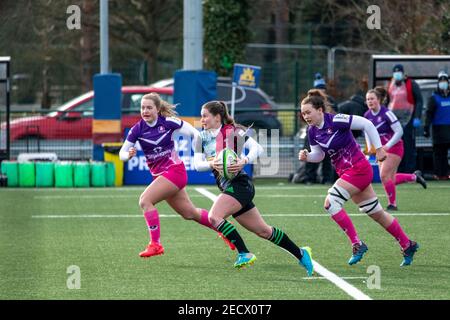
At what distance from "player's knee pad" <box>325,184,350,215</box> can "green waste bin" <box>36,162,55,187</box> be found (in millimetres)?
10386

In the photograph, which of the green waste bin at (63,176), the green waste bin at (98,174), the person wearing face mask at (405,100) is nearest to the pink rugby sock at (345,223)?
the person wearing face mask at (405,100)

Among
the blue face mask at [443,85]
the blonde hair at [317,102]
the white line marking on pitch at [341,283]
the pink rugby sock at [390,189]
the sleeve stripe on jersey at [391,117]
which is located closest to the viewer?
the white line marking on pitch at [341,283]

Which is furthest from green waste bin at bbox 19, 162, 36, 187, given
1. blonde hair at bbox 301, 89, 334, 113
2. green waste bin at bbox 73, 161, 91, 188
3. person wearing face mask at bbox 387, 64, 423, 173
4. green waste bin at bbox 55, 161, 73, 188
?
blonde hair at bbox 301, 89, 334, 113

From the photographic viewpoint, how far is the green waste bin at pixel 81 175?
20.7 m

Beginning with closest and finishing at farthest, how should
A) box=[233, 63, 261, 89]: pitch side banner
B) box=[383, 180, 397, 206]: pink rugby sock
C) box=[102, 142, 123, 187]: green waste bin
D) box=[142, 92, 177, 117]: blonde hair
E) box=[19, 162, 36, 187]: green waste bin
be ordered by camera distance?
box=[142, 92, 177, 117]: blonde hair, box=[383, 180, 397, 206]: pink rugby sock, box=[19, 162, 36, 187]: green waste bin, box=[102, 142, 123, 187]: green waste bin, box=[233, 63, 261, 89]: pitch side banner

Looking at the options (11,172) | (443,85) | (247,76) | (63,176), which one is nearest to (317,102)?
(443,85)

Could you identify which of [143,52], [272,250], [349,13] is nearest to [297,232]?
[272,250]

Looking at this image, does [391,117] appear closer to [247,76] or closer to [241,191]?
[241,191]

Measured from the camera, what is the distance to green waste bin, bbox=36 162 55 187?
20.7m

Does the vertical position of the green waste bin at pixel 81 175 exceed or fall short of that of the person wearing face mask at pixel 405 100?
it falls short

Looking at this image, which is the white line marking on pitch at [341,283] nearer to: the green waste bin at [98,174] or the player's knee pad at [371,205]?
the player's knee pad at [371,205]

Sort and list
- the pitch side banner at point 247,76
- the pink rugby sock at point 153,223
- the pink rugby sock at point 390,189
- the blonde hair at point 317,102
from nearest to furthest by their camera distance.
→ the blonde hair at point 317,102, the pink rugby sock at point 153,223, the pink rugby sock at point 390,189, the pitch side banner at point 247,76

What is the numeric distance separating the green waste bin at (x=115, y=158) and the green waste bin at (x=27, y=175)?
1.37m

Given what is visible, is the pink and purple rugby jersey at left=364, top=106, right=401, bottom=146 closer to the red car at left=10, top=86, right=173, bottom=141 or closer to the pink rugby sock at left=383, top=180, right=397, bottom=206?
the pink rugby sock at left=383, top=180, right=397, bottom=206
